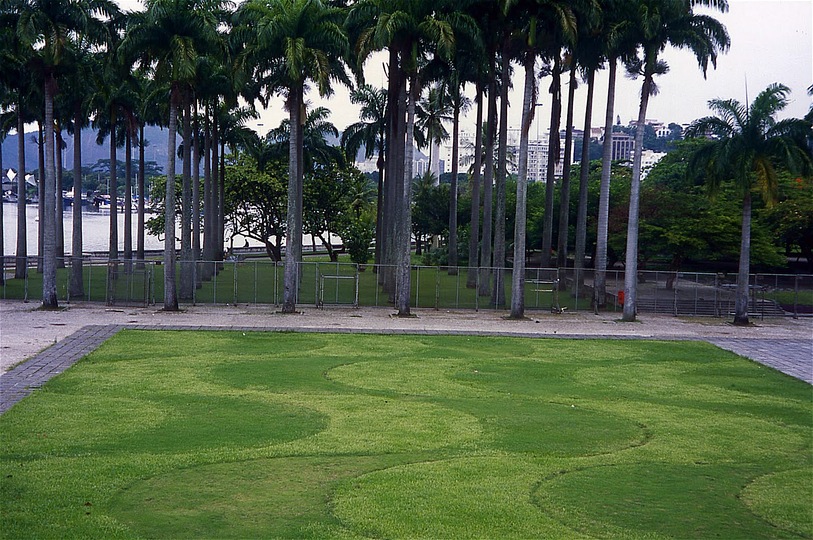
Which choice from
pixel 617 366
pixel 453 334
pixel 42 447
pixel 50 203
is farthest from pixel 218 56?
pixel 42 447

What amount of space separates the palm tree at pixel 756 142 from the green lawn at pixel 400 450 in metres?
14.0

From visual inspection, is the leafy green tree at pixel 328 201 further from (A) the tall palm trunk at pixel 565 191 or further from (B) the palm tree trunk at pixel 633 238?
(B) the palm tree trunk at pixel 633 238

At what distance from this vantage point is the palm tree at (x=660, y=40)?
1371 inches

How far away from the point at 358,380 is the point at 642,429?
280 inches

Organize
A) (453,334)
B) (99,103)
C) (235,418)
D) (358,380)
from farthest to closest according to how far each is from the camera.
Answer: (99,103) < (453,334) < (358,380) < (235,418)

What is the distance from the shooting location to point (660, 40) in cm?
3634

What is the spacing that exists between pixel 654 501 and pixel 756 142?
1082 inches

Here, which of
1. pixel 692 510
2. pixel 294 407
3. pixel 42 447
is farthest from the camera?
pixel 294 407

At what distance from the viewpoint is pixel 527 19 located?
3569 centimetres

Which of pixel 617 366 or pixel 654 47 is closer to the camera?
pixel 617 366

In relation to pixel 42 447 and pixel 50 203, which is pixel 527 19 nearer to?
pixel 50 203

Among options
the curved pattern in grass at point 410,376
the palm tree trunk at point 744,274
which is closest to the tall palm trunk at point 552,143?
the palm tree trunk at point 744,274

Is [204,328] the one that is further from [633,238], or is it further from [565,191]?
[565,191]

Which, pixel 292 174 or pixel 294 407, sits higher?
pixel 292 174
